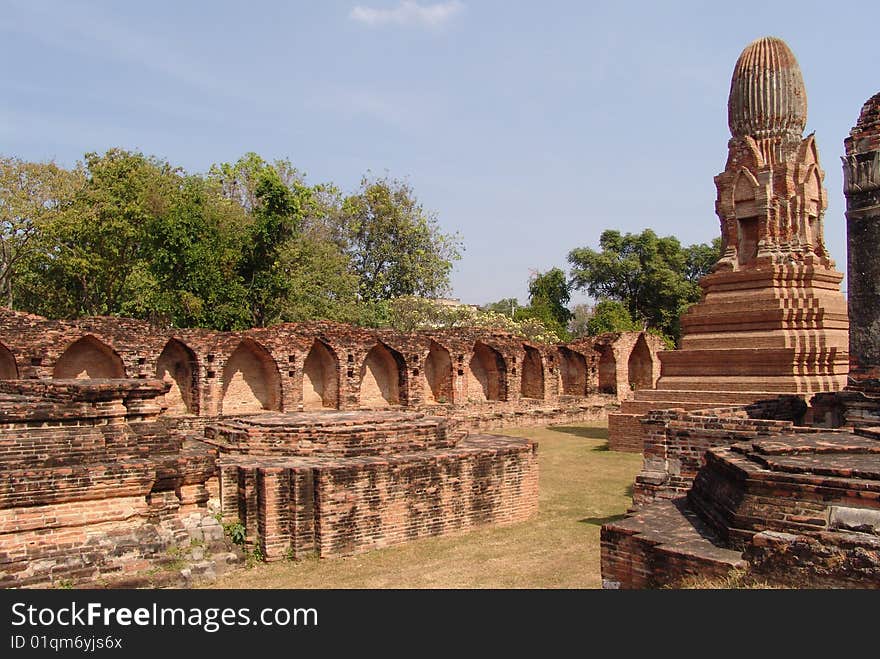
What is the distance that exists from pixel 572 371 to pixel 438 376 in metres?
5.92

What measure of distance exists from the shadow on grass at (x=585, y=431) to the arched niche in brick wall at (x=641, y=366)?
5.96m

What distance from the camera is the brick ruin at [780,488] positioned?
4.40m

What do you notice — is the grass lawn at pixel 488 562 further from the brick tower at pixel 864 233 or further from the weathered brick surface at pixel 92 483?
the brick tower at pixel 864 233

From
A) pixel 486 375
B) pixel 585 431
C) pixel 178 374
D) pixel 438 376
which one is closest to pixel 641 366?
pixel 486 375

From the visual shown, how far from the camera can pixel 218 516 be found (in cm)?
731

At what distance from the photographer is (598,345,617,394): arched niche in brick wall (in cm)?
2428

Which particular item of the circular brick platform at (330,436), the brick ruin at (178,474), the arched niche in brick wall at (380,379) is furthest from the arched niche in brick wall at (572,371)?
the circular brick platform at (330,436)

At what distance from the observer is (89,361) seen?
15.2 metres

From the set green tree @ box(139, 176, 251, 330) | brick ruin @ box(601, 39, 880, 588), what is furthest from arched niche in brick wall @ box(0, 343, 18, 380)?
brick ruin @ box(601, 39, 880, 588)

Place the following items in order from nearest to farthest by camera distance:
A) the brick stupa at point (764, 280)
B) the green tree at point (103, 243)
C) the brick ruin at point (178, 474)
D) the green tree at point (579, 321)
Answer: the brick ruin at point (178, 474) < the brick stupa at point (764, 280) < the green tree at point (103, 243) < the green tree at point (579, 321)

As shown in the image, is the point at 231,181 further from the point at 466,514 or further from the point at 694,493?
the point at 694,493

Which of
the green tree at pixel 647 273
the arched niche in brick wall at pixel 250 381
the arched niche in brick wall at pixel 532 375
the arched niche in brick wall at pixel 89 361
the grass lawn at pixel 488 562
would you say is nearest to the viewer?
the grass lawn at pixel 488 562

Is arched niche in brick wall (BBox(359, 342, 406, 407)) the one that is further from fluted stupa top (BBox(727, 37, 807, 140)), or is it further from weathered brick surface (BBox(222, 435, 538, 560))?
weathered brick surface (BBox(222, 435, 538, 560))

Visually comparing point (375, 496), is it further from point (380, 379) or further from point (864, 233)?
point (380, 379)
